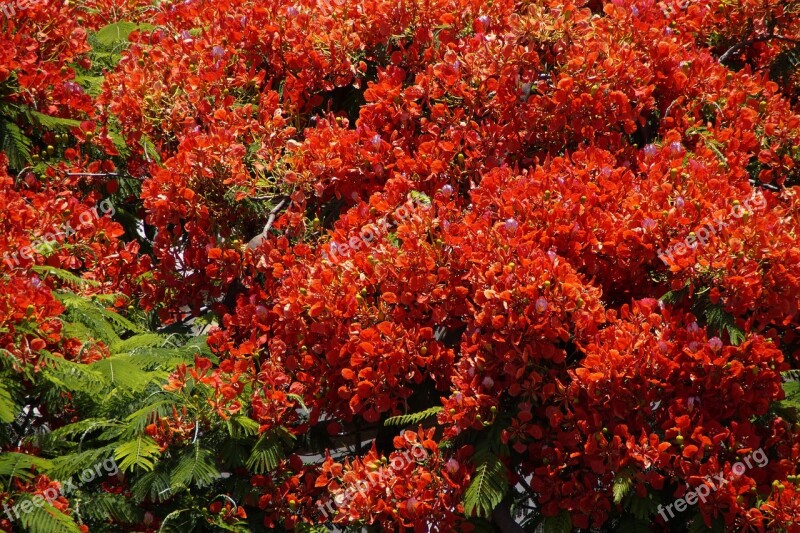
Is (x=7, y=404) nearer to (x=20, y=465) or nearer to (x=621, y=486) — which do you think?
(x=20, y=465)

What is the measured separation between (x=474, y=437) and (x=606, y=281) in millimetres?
966

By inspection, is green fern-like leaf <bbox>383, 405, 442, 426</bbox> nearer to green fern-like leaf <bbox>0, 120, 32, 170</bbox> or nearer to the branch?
the branch

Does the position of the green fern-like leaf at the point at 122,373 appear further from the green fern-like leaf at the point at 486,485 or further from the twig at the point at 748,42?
the twig at the point at 748,42

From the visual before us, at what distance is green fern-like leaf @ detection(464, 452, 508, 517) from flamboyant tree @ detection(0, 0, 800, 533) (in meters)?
0.01

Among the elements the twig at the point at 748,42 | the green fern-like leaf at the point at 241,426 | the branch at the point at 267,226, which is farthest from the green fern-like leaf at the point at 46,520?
the twig at the point at 748,42

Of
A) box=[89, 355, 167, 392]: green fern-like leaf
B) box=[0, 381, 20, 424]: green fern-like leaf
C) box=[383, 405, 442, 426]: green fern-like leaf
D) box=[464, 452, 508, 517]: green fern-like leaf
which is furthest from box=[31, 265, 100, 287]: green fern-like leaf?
box=[464, 452, 508, 517]: green fern-like leaf

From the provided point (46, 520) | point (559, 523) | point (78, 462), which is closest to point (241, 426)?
point (78, 462)

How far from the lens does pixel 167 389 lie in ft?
14.5

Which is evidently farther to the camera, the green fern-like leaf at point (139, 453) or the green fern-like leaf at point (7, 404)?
the green fern-like leaf at point (139, 453)

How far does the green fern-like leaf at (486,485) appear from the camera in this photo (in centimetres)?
409

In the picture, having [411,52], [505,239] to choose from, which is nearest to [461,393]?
[505,239]

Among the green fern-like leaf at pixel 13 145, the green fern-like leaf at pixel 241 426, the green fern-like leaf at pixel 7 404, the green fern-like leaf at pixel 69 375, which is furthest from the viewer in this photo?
the green fern-like leaf at pixel 13 145

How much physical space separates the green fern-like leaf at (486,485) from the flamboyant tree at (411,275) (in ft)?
0.04

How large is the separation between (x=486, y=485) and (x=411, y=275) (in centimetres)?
99
